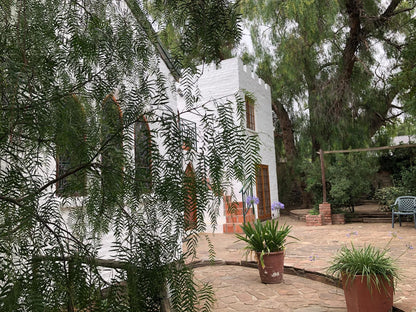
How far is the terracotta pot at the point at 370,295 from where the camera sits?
340cm

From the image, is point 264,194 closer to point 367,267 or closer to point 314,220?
point 314,220

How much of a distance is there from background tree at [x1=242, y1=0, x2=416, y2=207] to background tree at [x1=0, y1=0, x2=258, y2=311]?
32.5 ft

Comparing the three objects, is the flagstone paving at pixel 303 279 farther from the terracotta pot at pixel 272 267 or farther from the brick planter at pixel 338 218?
the brick planter at pixel 338 218

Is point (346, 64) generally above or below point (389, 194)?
above

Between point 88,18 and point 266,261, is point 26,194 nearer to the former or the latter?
point 88,18

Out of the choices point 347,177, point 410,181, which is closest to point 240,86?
point 347,177

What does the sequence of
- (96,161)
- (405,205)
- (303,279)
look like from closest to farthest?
1. (96,161)
2. (303,279)
3. (405,205)

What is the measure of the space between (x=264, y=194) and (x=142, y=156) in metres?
11.3

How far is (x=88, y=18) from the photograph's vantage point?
6.54 feet

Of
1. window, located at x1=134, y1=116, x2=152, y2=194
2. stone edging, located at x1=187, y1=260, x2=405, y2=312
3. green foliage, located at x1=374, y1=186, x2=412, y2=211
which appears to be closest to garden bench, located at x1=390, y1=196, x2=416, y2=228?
green foliage, located at x1=374, y1=186, x2=412, y2=211

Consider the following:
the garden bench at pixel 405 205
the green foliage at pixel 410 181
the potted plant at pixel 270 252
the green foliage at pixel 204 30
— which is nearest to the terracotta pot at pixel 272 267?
the potted plant at pixel 270 252

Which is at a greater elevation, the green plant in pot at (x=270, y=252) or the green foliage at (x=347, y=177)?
the green foliage at (x=347, y=177)

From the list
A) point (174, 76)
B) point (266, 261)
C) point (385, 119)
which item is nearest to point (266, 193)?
point (385, 119)

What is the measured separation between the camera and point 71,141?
144cm
